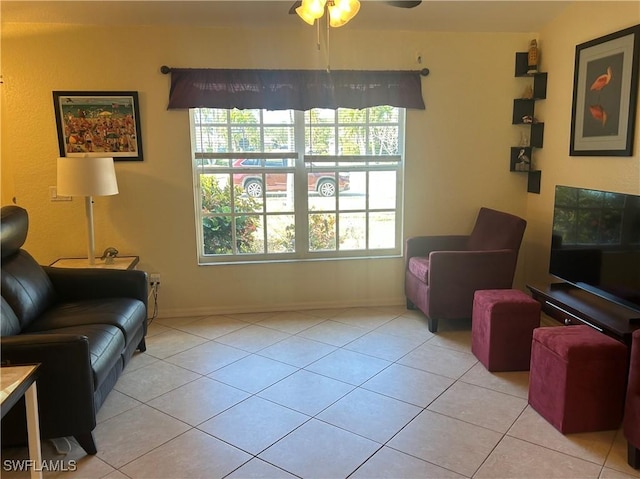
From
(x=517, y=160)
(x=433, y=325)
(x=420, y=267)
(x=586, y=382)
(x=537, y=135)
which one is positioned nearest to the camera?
(x=586, y=382)

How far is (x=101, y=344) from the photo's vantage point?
2.53 metres

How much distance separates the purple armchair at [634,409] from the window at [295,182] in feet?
8.12

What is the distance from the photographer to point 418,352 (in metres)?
3.46

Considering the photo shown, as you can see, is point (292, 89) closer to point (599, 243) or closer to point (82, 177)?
point (82, 177)

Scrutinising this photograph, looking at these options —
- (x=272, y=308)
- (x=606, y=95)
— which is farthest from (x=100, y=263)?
(x=606, y=95)

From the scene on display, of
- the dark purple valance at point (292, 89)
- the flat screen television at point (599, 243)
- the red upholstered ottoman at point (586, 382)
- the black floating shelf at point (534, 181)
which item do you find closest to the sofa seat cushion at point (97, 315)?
the dark purple valance at point (292, 89)

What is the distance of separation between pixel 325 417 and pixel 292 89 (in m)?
2.58

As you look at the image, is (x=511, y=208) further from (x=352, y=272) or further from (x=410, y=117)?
(x=352, y=272)

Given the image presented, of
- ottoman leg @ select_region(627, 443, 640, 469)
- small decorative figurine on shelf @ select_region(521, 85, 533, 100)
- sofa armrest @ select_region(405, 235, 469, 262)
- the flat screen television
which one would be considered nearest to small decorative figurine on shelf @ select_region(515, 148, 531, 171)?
small decorative figurine on shelf @ select_region(521, 85, 533, 100)

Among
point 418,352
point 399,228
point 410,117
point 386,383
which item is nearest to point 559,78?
point 410,117

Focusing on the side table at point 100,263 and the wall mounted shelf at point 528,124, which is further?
the wall mounted shelf at point 528,124

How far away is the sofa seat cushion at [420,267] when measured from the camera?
12.7 ft

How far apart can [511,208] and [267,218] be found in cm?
222

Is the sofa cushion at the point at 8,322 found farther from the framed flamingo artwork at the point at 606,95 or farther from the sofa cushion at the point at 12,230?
the framed flamingo artwork at the point at 606,95
